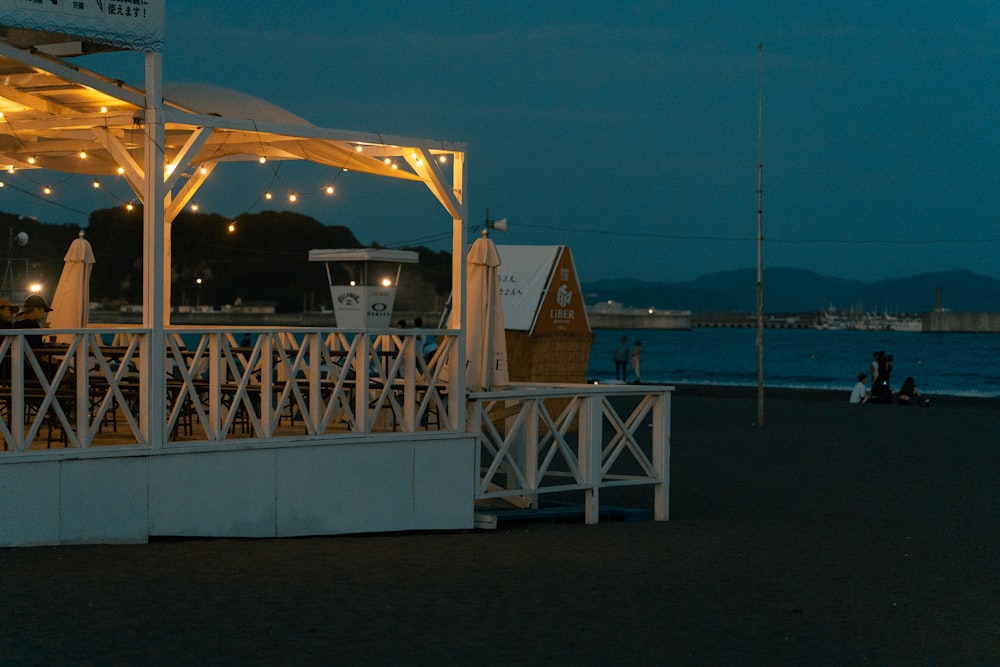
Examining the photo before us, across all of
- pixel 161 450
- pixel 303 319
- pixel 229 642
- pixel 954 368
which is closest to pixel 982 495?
pixel 161 450

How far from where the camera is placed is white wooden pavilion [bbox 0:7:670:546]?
8.93 meters

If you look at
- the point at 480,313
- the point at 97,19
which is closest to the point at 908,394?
the point at 480,313

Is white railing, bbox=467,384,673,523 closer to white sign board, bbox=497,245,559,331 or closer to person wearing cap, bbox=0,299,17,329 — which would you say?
person wearing cap, bbox=0,299,17,329

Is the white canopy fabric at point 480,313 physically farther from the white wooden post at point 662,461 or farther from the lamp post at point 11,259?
the lamp post at point 11,259

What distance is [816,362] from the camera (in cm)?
9212

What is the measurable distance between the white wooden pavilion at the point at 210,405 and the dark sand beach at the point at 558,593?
0.30 meters

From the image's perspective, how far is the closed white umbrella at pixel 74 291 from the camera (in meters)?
12.0

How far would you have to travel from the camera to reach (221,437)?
385 inches

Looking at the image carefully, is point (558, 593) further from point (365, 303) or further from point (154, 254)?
point (365, 303)

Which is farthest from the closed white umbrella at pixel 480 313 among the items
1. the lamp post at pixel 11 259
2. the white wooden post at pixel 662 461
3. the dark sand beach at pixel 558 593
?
the lamp post at pixel 11 259

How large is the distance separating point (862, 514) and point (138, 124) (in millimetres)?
7389

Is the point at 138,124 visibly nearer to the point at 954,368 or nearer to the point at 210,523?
the point at 210,523

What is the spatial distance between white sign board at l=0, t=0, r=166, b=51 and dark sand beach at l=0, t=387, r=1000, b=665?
3505mm

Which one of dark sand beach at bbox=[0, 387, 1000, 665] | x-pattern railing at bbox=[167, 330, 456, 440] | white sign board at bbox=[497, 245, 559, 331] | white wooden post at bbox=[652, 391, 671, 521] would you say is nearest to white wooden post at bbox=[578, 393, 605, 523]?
dark sand beach at bbox=[0, 387, 1000, 665]
